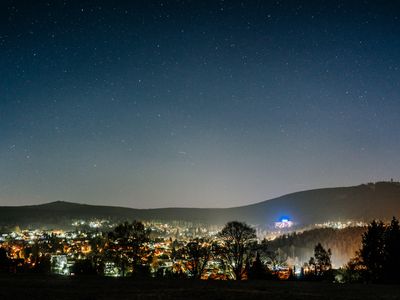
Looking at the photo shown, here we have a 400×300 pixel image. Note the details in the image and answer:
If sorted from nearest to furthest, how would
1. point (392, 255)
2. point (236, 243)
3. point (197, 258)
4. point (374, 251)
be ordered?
point (392, 255) → point (374, 251) → point (197, 258) → point (236, 243)

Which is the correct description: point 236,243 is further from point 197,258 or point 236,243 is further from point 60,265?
point 60,265

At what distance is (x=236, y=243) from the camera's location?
52406mm

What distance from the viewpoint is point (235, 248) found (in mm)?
52031

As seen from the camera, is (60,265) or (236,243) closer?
(236,243)

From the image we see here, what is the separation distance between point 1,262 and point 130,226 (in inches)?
566

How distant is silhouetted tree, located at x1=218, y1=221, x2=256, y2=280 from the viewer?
171 ft

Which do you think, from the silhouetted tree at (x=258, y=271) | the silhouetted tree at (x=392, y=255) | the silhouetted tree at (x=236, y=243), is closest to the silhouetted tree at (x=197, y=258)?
the silhouetted tree at (x=236, y=243)

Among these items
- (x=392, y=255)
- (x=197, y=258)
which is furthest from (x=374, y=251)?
(x=197, y=258)

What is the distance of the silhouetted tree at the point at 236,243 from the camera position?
52.1 m

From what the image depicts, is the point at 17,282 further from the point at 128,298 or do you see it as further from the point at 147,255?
the point at 147,255

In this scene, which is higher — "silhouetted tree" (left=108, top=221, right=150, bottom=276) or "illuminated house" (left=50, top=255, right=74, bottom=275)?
"silhouetted tree" (left=108, top=221, right=150, bottom=276)

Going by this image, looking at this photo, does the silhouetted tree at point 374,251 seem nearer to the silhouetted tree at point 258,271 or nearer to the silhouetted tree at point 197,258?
the silhouetted tree at point 258,271

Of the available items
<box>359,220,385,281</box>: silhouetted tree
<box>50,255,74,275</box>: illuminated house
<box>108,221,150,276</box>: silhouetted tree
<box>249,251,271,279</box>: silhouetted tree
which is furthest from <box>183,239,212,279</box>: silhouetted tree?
<box>50,255,74,275</box>: illuminated house

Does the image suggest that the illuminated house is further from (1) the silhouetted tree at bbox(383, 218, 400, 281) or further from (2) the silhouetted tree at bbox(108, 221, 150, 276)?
(1) the silhouetted tree at bbox(383, 218, 400, 281)
